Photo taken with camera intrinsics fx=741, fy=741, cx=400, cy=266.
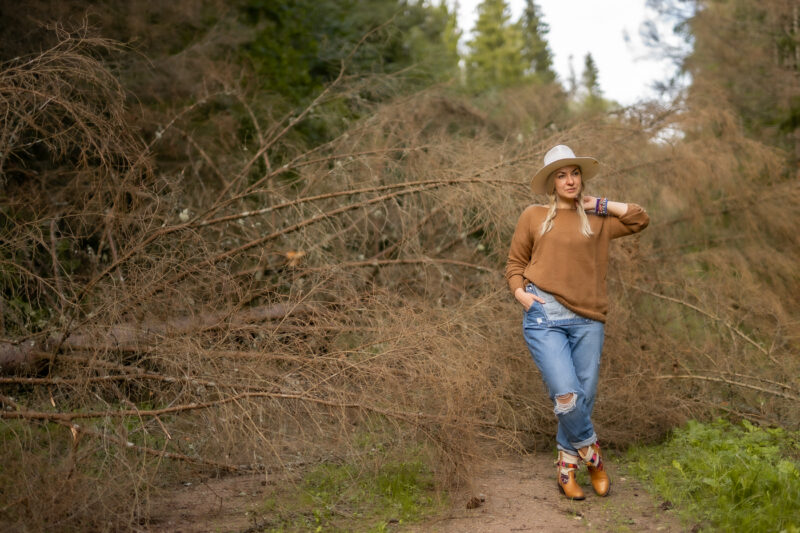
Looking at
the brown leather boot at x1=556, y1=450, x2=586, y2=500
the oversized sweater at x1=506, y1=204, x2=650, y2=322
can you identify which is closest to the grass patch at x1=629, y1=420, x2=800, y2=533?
the brown leather boot at x1=556, y1=450, x2=586, y2=500

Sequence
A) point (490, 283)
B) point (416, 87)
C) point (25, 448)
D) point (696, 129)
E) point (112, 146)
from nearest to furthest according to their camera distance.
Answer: point (25, 448)
point (112, 146)
point (490, 283)
point (696, 129)
point (416, 87)

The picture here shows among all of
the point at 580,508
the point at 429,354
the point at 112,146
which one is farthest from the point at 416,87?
the point at 580,508

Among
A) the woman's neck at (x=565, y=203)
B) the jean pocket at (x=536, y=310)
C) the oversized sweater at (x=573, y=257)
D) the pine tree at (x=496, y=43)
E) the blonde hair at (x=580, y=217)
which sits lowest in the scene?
the jean pocket at (x=536, y=310)

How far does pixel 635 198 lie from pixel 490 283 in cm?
233

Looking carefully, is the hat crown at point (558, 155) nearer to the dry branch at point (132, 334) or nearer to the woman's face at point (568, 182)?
the woman's face at point (568, 182)

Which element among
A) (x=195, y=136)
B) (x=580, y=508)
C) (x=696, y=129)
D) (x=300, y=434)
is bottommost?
(x=580, y=508)

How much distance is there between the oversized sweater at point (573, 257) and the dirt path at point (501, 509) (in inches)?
46.1

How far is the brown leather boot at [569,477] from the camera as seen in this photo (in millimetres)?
4684

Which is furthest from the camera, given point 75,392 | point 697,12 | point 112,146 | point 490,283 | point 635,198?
point 697,12

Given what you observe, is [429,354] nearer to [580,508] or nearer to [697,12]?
[580,508]

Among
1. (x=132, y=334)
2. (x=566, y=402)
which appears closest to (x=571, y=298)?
(x=566, y=402)

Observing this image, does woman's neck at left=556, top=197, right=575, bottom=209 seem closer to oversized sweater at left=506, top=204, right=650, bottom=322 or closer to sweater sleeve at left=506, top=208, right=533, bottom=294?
oversized sweater at left=506, top=204, right=650, bottom=322

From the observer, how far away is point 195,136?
9.16 metres

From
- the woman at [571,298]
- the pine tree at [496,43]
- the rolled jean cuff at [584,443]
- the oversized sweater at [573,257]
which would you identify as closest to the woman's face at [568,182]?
the woman at [571,298]
